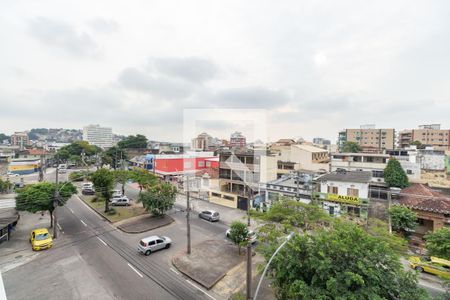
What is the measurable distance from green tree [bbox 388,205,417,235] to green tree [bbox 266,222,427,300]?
13293 mm

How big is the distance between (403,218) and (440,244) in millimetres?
4558

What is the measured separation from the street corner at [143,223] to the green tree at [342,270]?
47.1 feet

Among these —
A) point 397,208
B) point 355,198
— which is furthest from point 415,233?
point 355,198

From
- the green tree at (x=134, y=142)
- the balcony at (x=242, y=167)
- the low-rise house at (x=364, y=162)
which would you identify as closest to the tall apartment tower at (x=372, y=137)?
the low-rise house at (x=364, y=162)

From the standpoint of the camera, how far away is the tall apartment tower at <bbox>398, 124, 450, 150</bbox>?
5834 cm

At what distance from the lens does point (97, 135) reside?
14112 centimetres

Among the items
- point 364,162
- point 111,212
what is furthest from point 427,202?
point 111,212

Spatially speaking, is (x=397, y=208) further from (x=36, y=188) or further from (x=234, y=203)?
(x=36, y=188)

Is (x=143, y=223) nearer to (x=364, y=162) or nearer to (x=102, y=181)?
(x=102, y=181)

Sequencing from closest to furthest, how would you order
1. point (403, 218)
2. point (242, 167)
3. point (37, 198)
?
point (37, 198) → point (403, 218) → point (242, 167)

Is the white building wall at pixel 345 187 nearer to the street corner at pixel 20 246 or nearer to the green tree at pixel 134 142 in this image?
the street corner at pixel 20 246

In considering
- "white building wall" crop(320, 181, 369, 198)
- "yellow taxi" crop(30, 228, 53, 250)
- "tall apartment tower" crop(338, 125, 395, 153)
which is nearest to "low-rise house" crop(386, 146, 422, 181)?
"white building wall" crop(320, 181, 369, 198)

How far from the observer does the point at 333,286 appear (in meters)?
7.08

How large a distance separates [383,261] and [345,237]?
1.41 m
